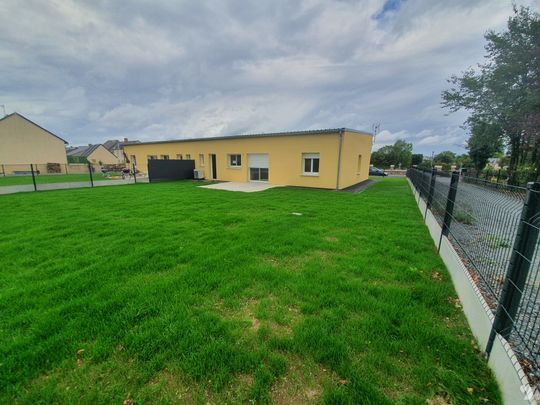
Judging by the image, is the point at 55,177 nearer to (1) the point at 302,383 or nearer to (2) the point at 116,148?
(1) the point at 302,383

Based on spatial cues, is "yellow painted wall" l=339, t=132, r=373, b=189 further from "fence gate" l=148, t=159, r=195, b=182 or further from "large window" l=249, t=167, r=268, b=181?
"fence gate" l=148, t=159, r=195, b=182

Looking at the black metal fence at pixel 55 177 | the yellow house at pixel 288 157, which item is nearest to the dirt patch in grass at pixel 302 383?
the yellow house at pixel 288 157

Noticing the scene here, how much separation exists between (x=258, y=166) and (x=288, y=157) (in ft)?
8.39

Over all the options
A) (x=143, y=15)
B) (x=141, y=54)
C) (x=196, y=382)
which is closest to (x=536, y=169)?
(x=196, y=382)

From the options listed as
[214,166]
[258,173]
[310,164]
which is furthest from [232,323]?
[214,166]

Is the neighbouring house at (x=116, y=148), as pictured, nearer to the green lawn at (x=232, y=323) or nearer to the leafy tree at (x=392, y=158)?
the green lawn at (x=232, y=323)

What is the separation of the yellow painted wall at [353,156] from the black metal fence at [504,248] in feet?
31.8

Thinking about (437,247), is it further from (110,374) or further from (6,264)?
(6,264)

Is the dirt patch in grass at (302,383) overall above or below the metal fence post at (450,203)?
below

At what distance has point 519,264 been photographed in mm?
1709

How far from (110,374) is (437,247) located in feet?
17.2

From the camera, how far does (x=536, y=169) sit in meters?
16.0

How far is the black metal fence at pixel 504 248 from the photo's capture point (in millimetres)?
1665

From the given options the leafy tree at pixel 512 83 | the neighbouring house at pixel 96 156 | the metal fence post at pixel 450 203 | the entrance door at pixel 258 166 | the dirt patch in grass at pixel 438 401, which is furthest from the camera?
the neighbouring house at pixel 96 156
